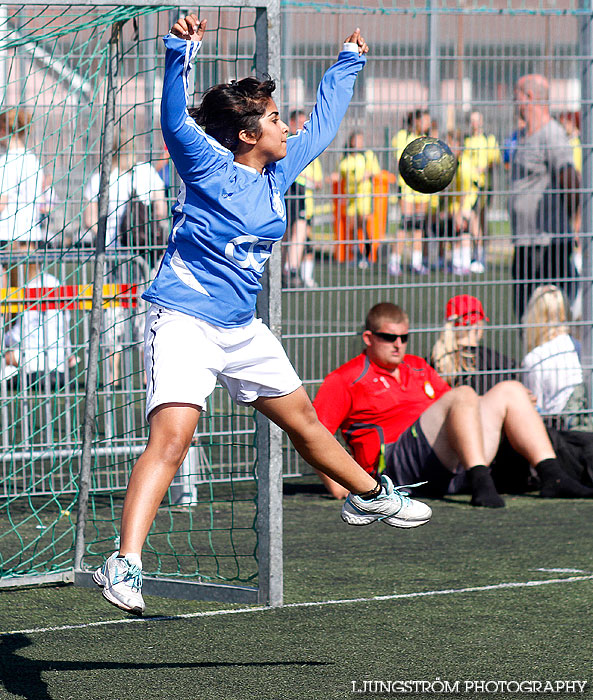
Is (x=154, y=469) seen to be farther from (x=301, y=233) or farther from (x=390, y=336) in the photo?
(x=301, y=233)

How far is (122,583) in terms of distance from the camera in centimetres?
397

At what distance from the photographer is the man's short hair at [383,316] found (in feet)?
25.1

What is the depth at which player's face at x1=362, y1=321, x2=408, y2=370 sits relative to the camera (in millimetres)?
7656

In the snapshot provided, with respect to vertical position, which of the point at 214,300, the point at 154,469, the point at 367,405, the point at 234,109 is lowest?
the point at 367,405

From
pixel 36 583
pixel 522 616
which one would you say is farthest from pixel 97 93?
pixel 522 616

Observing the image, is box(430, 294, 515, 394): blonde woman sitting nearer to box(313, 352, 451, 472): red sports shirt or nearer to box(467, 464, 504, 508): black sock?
box(313, 352, 451, 472): red sports shirt

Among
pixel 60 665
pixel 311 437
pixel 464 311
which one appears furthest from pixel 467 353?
pixel 60 665

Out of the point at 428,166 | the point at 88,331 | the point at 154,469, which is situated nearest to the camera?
the point at 154,469

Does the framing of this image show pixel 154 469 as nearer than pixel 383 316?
Yes

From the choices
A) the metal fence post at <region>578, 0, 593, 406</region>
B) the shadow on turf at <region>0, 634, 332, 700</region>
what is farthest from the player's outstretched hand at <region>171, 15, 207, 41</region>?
the metal fence post at <region>578, 0, 593, 406</region>

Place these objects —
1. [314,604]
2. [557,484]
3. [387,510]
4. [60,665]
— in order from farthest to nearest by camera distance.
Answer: [557,484], [314,604], [387,510], [60,665]

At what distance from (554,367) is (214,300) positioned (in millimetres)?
4753

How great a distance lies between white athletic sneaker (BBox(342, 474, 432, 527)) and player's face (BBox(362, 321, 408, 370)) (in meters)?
2.77

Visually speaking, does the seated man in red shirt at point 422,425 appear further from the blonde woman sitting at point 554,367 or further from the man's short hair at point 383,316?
the blonde woman sitting at point 554,367
